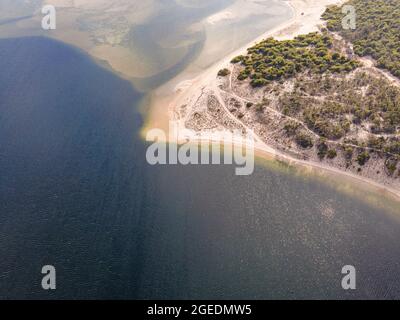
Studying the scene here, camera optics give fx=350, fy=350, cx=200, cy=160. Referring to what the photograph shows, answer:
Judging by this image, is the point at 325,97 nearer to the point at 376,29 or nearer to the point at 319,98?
the point at 319,98

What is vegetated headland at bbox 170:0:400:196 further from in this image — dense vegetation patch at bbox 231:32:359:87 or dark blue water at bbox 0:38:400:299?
dark blue water at bbox 0:38:400:299

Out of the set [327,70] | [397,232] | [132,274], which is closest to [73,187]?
[132,274]

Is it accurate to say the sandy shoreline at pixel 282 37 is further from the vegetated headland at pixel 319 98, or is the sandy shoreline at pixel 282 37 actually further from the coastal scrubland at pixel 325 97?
the coastal scrubland at pixel 325 97

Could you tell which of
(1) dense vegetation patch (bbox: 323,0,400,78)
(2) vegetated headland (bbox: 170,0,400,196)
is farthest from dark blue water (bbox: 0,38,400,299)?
(1) dense vegetation patch (bbox: 323,0,400,78)

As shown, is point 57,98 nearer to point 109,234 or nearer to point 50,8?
point 109,234

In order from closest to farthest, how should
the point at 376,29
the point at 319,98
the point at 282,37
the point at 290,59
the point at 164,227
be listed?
the point at 164,227, the point at 319,98, the point at 290,59, the point at 376,29, the point at 282,37

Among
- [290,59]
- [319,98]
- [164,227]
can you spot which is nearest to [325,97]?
[319,98]
